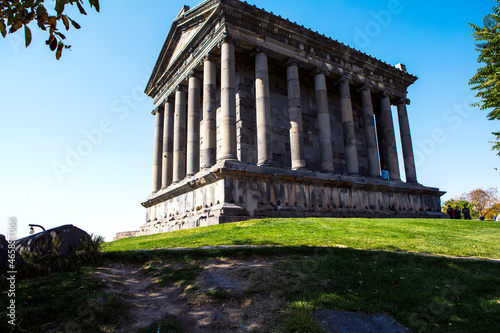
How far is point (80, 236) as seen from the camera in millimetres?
8570

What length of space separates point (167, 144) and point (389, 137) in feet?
54.6

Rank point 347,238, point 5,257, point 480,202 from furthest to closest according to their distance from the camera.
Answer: point 480,202
point 347,238
point 5,257

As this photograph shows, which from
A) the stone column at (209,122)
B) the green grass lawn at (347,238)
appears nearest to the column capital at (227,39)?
the stone column at (209,122)

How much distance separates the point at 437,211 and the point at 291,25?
671 inches

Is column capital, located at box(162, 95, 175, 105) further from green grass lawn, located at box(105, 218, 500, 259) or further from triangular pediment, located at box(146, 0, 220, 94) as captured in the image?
green grass lawn, located at box(105, 218, 500, 259)

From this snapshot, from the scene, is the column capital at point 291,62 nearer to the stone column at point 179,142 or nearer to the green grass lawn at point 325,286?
the stone column at point 179,142

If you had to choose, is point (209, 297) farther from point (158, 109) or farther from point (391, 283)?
point (158, 109)

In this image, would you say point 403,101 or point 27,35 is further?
point 403,101

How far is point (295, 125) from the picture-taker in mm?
20281

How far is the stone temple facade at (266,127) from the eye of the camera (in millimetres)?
18219

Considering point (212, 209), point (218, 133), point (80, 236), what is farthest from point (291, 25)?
point (80, 236)

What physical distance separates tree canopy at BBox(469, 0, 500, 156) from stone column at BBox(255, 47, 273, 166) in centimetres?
1071

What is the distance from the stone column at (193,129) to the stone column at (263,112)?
4306 mm

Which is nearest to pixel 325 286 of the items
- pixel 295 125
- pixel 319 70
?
pixel 295 125
